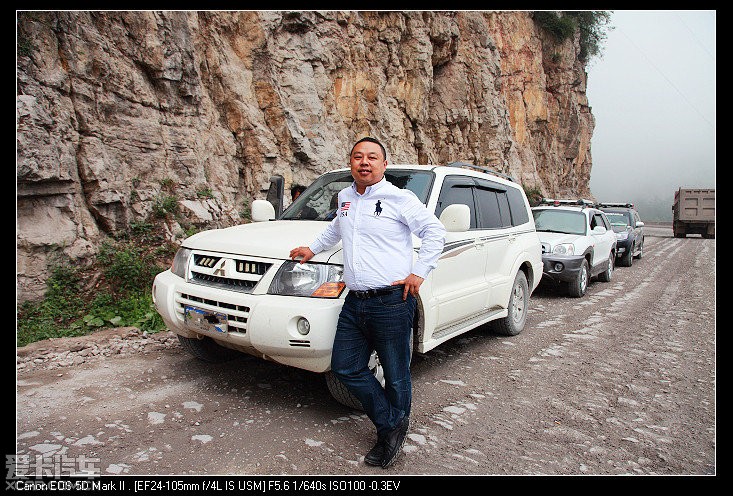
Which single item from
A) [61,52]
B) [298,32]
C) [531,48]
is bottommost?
[61,52]

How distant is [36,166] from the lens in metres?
6.48

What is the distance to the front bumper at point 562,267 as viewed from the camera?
28.9 ft

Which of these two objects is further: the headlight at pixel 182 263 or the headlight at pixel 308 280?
the headlight at pixel 182 263

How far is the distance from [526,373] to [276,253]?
2730 millimetres

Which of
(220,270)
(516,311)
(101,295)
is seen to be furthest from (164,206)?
(516,311)

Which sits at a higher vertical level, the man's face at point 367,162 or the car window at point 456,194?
the man's face at point 367,162

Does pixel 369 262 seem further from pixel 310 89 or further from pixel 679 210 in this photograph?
pixel 679 210

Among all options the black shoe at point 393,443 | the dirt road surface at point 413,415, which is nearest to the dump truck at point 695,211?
the dirt road surface at point 413,415

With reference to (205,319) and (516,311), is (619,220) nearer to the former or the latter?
(516,311)

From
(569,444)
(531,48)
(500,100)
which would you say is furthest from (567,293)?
(531,48)

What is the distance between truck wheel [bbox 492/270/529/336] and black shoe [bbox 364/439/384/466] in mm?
3272

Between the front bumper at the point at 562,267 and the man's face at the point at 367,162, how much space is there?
6653 millimetres

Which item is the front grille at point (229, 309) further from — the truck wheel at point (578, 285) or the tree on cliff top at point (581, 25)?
the tree on cliff top at point (581, 25)

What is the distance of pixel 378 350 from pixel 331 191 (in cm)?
231
